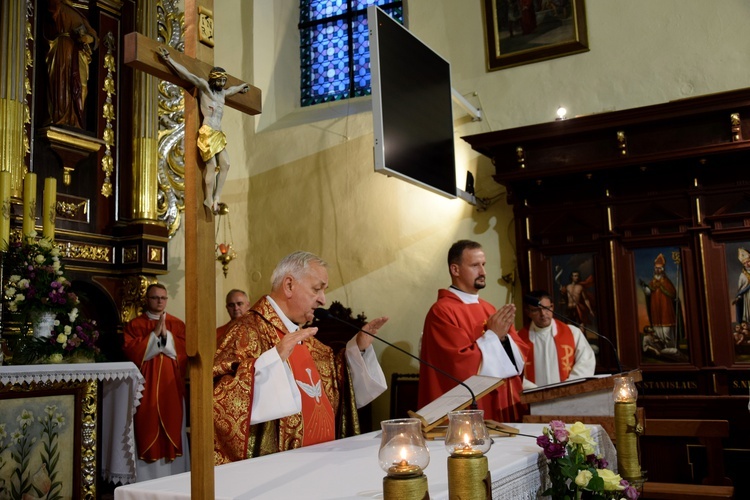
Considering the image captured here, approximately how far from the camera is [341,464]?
2645 millimetres

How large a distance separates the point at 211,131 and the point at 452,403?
1.57 m

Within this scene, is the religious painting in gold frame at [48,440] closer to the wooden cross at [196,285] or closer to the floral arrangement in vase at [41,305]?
the floral arrangement in vase at [41,305]

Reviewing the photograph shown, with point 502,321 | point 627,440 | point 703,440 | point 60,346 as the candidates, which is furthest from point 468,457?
point 60,346

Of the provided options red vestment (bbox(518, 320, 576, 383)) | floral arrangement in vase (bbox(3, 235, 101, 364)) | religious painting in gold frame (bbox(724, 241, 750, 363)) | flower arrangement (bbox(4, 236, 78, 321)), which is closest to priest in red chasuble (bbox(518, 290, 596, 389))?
red vestment (bbox(518, 320, 576, 383))

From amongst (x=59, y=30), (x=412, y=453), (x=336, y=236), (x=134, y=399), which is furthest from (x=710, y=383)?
(x=59, y=30)

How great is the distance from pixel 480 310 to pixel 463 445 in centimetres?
323

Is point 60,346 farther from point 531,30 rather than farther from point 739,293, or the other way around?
point 739,293

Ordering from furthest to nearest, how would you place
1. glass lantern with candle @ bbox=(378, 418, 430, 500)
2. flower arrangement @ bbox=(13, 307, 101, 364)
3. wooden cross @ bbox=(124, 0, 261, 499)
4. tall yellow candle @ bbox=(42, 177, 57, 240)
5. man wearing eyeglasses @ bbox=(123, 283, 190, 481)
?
man wearing eyeglasses @ bbox=(123, 283, 190, 481), tall yellow candle @ bbox=(42, 177, 57, 240), flower arrangement @ bbox=(13, 307, 101, 364), wooden cross @ bbox=(124, 0, 261, 499), glass lantern with candle @ bbox=(378, 418, 430, 500)

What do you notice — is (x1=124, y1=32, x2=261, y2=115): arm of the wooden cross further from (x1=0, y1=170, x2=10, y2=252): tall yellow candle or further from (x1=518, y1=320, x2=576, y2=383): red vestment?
(x1=518, y1=320, x2=576, y2=383): red vestment

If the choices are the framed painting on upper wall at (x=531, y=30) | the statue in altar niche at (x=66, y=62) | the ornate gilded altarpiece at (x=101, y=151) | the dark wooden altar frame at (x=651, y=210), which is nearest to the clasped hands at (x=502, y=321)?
the dark wooden altar frame at (x=651, y=210)

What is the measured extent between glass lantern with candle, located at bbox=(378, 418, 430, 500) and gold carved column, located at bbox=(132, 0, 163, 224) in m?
5.98

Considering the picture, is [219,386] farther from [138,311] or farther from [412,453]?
[138,311]

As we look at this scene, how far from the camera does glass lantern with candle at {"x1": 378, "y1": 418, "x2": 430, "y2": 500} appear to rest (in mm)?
1864

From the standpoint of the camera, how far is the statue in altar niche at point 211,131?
2.21 m
